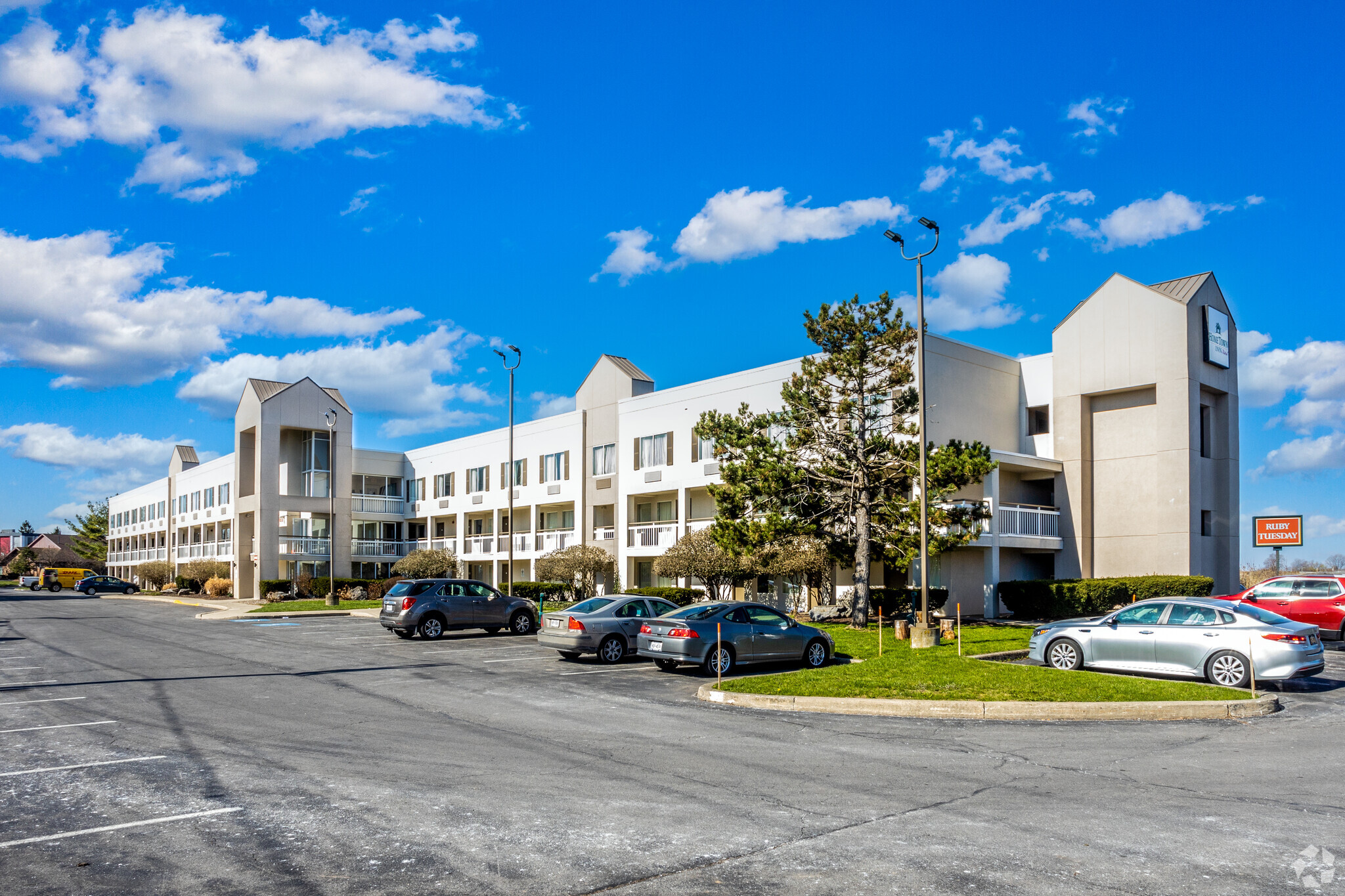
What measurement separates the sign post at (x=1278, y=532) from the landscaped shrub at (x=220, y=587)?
5068 cm

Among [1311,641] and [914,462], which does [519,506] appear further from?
[1311,641]

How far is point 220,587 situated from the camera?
5734cm

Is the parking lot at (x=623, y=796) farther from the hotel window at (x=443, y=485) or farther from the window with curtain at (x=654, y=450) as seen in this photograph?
the hotel window at (x=443, y=485)

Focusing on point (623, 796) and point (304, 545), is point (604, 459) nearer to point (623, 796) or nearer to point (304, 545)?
point (304, 545)

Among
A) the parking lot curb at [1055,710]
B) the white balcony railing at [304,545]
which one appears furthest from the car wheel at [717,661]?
the white balcony railing at [304,545]

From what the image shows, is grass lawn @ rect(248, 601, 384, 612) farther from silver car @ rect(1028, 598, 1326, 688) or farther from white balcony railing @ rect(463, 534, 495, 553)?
silver car @ rect(1028, 598, 1326, 688)

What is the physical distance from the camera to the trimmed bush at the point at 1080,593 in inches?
1203

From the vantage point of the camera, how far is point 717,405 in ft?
122

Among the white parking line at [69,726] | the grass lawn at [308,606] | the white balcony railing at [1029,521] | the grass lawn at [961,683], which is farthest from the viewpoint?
the grass lawn at [308,606]

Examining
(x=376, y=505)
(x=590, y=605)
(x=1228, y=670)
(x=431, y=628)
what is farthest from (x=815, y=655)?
(x=376, y=505)

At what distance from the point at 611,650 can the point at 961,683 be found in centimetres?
771

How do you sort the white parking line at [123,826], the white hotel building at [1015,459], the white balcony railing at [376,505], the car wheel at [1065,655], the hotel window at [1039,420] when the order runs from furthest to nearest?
the white balcony railing at [376,505] < the hotel window at [1039,420] < the white hotel building at [1015,459] < the car wheel at [1065,655] < the white parking line at [123,826]

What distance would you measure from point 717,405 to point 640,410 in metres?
5.24

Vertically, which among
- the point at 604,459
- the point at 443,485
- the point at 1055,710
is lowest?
the point at 1055,710
